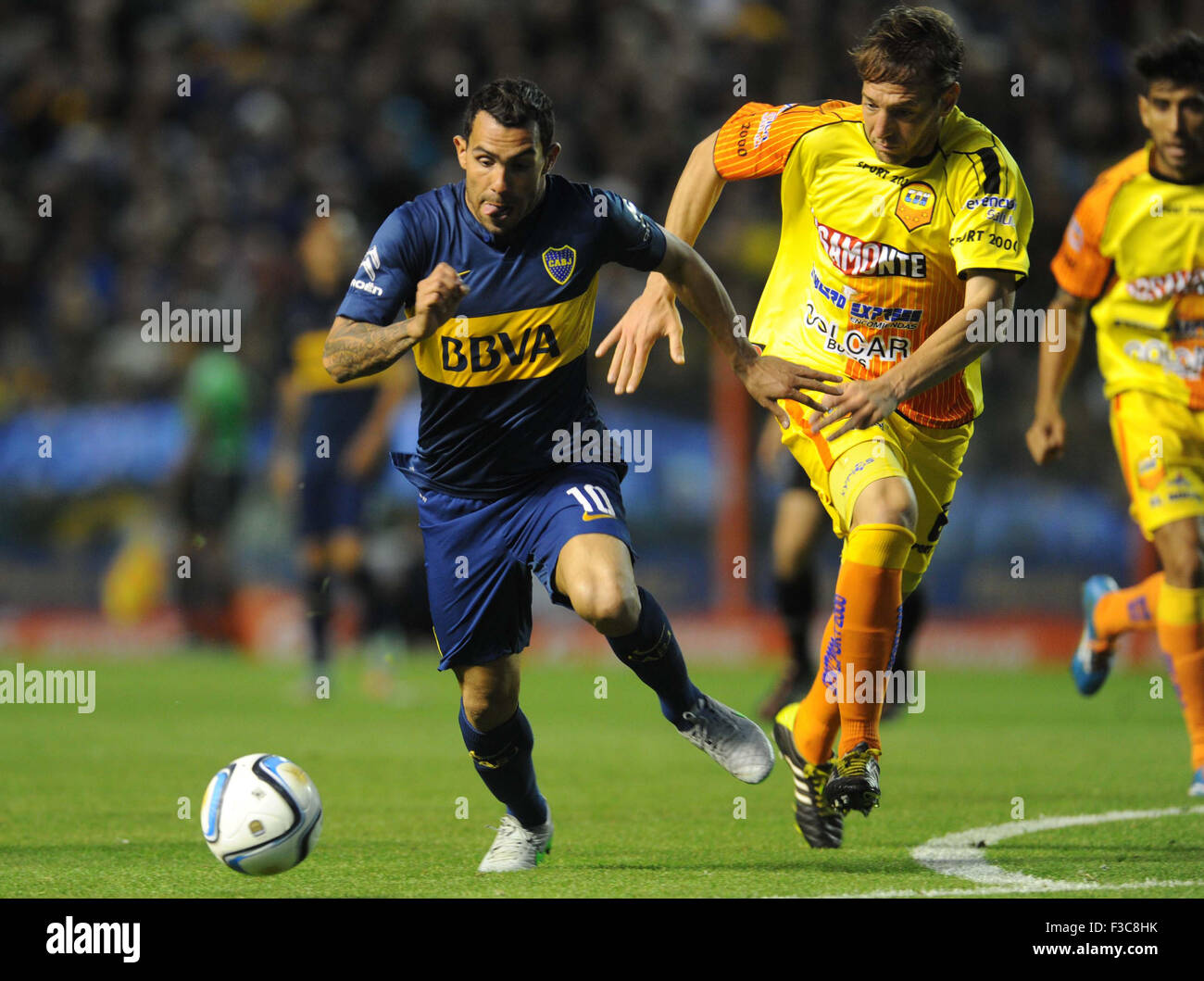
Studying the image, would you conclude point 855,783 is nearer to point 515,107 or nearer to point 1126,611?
point 515,107

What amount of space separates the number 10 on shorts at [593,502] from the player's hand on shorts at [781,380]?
550 millimetres

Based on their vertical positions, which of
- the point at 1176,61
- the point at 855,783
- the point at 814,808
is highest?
the point at 1176,61

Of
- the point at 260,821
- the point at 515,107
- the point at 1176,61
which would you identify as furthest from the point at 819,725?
the point at 1176,61

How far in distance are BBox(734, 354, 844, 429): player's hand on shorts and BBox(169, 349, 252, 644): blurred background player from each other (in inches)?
330

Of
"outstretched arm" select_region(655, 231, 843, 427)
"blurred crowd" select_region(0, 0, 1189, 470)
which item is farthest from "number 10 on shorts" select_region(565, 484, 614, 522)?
"blurred crowd" select_region(0, 0, 1189, 470)

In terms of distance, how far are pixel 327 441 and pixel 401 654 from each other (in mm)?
2825

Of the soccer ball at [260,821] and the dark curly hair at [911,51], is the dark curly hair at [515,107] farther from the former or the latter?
the soccer ball at [260,821]

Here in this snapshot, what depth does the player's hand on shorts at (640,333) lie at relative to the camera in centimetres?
532

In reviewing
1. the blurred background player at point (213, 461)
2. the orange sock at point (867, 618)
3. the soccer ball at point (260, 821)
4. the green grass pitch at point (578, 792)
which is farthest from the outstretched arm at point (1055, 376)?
the blurred background player at point (213, 461)

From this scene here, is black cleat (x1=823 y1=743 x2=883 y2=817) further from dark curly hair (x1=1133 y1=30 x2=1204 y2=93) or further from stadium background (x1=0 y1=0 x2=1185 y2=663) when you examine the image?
stadium background (x1=0 y1=0 x2=1185 y2=663)

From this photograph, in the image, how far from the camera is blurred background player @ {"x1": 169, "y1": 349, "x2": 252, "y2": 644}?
13.1 m

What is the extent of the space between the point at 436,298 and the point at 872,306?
1682 millimetres

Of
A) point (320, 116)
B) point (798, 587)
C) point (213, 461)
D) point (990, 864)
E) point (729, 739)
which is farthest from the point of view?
point (320, 116)

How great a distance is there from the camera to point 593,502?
5.08 metres
